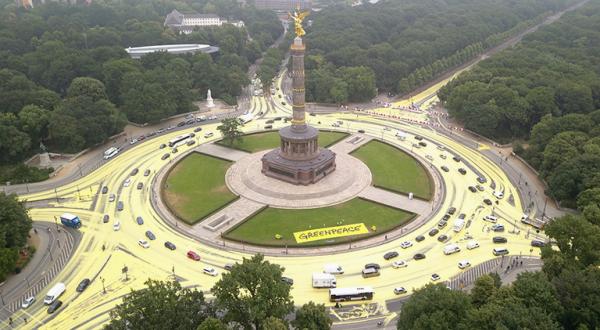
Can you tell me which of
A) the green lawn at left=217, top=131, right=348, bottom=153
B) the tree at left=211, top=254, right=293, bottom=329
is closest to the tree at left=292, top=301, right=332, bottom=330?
the tree at left=211, top=254, right=293, bottom=329

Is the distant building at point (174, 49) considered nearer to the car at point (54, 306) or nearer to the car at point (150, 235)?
the car at point (150, 235)

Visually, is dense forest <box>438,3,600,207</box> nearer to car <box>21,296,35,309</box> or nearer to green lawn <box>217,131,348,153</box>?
green lawn <box>217,131,348,153</box>

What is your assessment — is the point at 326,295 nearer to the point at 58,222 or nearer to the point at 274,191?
the point at 274,191

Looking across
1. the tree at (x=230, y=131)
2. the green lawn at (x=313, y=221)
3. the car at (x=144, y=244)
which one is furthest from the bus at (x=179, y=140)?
the car at (x=144, y=244)

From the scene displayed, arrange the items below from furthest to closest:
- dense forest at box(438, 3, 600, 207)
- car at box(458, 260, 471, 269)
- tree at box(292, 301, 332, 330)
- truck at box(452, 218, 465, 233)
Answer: dense forest at box(438, 3, 600, 207)
truck at box(452, 218, 465, 233)
car at box(458, 260, 471, 269)
tree at box(292, 301, 332, 330)

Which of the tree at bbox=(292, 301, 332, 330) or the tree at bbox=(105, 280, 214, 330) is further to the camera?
the tree at bbox=(292, 301, 332, 330)
